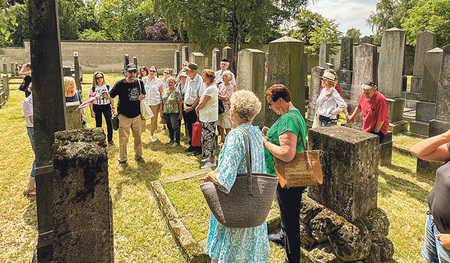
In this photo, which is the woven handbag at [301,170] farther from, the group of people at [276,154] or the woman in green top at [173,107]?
the woman in green top at [173,107]

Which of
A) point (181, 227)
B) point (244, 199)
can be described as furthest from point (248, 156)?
point (181, 227)

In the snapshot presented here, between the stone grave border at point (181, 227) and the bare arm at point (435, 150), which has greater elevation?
the bare arm at point (435, 150)

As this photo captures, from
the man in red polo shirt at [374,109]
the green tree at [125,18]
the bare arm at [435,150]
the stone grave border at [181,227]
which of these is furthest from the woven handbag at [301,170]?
the green tree at [125,18]

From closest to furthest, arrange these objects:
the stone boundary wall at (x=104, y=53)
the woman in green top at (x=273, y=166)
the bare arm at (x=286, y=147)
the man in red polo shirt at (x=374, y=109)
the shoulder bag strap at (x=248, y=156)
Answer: the shoulder bag strap at (x=248, y=156), the bare arm at (x=286, y=147), the woman in green top at (x=273, y=166), the man in red polo shirt at (x=374, y=109), the stone boundary wall at (x=104, y=53)

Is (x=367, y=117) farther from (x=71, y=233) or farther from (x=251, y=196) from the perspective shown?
(x=71, y=233)

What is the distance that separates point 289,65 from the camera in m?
4.78

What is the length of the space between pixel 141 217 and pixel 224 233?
7.64ft

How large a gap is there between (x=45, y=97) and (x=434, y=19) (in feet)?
103

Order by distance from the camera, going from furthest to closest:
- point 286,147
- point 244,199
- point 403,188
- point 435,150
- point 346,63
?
point 346,63, point 403,188, point 286,147, point 244,199, point 435,150

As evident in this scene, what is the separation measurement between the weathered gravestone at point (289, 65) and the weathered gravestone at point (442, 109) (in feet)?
9.50

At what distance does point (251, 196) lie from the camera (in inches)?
93.5

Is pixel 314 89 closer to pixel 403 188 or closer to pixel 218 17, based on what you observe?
pixel 403 188

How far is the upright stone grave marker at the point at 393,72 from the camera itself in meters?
8.79

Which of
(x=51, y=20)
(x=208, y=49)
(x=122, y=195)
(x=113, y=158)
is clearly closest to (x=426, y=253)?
(x=51, y=20)
